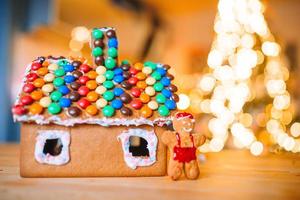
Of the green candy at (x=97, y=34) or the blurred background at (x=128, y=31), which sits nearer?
the green candy at (x=97, y=34)

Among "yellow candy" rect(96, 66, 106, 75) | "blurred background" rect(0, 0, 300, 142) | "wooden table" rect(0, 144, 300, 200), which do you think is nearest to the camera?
"wooden table" rect(0, 144, 300, 200)

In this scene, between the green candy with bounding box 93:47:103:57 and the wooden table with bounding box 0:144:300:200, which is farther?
the green candy with bounding box 93:47:103:57

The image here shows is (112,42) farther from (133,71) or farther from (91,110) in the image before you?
(91,110)

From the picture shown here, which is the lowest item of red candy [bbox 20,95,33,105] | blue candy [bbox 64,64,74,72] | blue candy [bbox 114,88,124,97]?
red candy [bbox 20,95,33,105]

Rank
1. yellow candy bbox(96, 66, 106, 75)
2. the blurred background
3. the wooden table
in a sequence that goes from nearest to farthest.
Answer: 1. the wooden table
2. yellow candy bbox(96, 66, 106, 75)
3. the blurred background

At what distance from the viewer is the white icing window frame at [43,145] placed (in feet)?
2.45

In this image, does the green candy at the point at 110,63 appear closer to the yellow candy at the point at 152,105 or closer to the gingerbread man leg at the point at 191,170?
the yellow candy at the point at 152,105

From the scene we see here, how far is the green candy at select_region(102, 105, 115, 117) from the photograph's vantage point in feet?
2.45

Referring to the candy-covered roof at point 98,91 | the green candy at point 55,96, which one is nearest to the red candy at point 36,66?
the candy-covered roof at point 98,91

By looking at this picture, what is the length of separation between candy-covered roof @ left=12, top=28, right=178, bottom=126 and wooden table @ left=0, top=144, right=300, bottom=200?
12 cm

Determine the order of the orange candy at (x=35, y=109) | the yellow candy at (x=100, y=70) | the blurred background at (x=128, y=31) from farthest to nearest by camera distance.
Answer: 1. the blurred background at (x=128, y=31)
2. the yellow candy at (x=100, y=70)
3. the orange candy at (x=35, y=109)

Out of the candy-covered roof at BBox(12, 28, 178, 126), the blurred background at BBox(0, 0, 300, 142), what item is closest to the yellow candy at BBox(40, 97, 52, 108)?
the candy-covered roof at BBox(12, 28, 178, 126)

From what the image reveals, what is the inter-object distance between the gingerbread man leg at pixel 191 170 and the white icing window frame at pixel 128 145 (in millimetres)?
78

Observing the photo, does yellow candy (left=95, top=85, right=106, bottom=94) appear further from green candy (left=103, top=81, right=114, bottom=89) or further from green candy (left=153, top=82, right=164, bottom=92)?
green candy (left=153, top=82, right=164, bottom=92)
